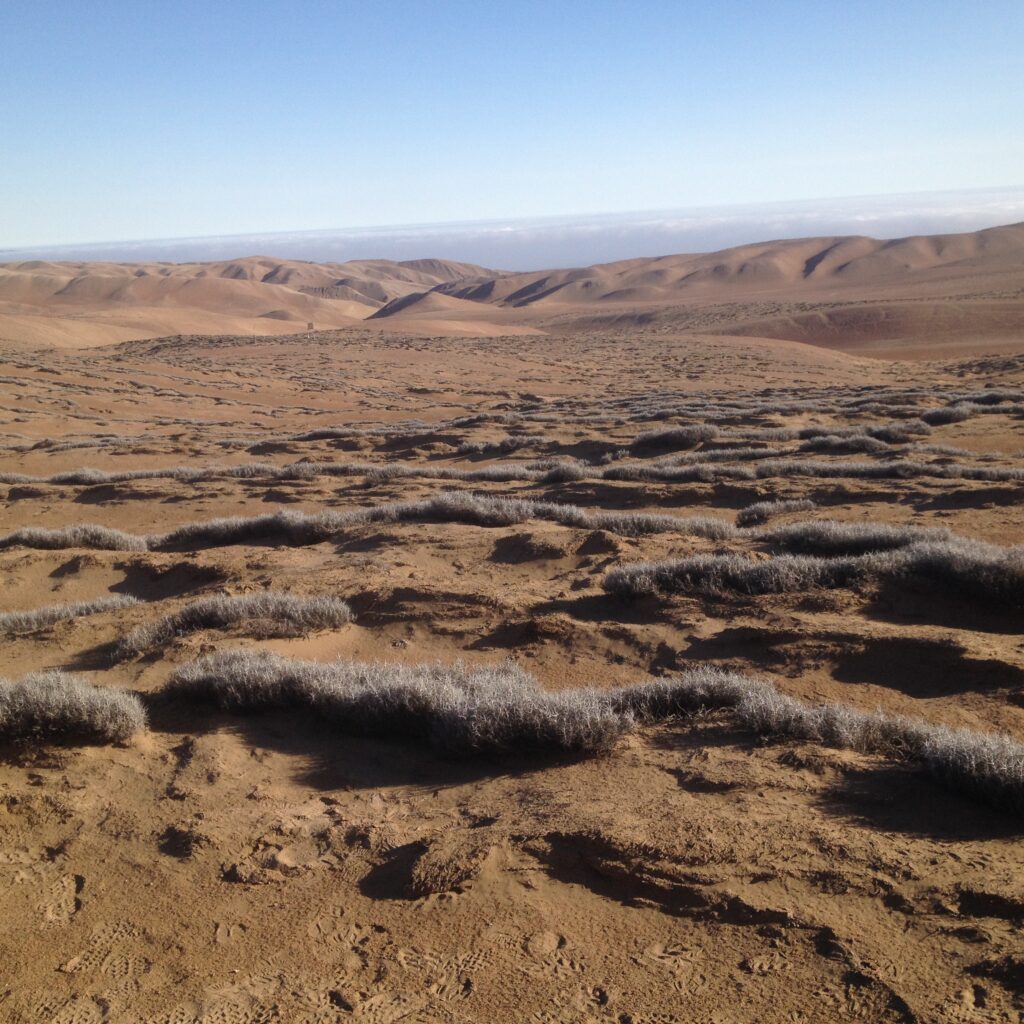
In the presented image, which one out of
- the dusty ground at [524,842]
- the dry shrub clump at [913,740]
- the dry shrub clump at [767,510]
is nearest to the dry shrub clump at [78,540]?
the dusty ground at [524,842]

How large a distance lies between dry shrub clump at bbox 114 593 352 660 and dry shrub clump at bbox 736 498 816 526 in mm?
5702

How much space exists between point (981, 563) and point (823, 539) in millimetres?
1752

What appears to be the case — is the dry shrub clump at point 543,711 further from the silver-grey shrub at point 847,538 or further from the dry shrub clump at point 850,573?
the silver-grey shrub at point 847,538

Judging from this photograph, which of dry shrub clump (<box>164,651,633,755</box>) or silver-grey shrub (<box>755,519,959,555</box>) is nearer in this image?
dry shrub clump (<box>164,651,633,755</box>)

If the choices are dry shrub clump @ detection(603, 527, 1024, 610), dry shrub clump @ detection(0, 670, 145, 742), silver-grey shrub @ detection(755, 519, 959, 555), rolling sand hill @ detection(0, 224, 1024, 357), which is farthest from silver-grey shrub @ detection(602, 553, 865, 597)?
rolling sand hill @ detection(0, 224, 1024, 357)

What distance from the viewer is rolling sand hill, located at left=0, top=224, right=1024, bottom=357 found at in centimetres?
5806

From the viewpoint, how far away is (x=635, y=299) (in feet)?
356

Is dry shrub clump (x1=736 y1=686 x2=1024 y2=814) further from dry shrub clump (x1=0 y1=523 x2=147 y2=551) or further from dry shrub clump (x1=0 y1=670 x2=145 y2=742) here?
dry shrub clump (x1=0 y1=523 x2=147 y2=551)

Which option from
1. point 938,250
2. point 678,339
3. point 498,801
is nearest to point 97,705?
point 498,801

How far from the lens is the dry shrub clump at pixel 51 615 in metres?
6.93

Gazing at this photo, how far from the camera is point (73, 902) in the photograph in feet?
10.1

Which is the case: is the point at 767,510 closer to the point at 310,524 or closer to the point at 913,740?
the point at 310,524

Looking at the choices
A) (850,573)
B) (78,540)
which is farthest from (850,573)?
(78,540)

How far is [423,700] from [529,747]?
0.69 m
